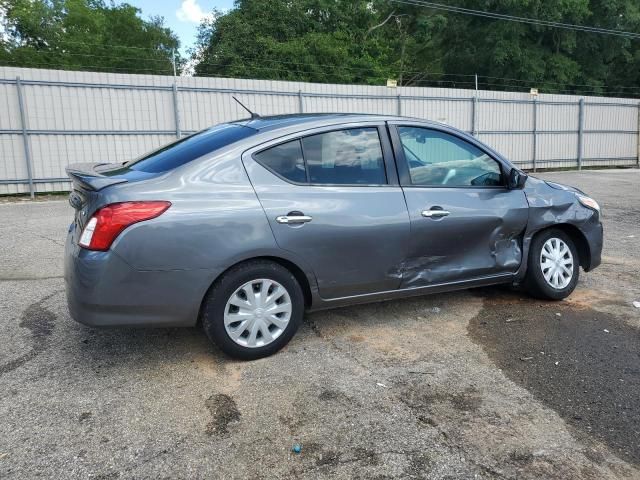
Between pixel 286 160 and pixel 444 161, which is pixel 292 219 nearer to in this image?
pixel 286 160

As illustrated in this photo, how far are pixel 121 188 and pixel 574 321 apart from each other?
3.49m

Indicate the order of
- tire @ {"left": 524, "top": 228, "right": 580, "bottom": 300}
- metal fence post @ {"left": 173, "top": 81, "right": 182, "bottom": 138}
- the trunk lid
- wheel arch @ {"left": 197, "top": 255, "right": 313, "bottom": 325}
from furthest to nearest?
metal fence post @ {"left": 173, "top": 81, "right": 182, "bottom": 138}, tire @ {"left": 524, "top": 228, "right": 580, "bottom": 300}, wheel arch @ {"left": 197, "top": 255, "right": 313, "bottom": 325}, the trunk lid

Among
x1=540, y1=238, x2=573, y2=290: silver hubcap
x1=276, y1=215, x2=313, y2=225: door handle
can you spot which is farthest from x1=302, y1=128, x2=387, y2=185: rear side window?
x1=540, y1=238, x2=573, y2=290: silver hubcap

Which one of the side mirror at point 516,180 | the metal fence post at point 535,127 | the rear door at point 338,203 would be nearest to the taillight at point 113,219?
the rear door at point 338,203

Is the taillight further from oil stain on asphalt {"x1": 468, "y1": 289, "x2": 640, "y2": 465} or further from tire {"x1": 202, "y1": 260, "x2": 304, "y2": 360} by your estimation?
oil stain on asphalt {"x1": 468, "y1": 289, "x2": 640, "y2": 465}

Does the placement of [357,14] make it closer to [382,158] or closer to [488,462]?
[382,158]

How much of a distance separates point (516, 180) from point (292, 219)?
1.99m

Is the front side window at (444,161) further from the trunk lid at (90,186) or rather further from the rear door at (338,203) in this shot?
the trunk lid at (90,186)

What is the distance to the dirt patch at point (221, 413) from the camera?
2.79 metres

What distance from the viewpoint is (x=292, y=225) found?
11.4 ft

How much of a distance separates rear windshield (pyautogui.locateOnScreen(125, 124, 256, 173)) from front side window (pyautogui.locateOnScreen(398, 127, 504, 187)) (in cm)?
123

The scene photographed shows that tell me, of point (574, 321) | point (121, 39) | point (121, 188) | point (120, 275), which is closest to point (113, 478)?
point (120, 275)

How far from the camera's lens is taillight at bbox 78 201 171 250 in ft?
10.2

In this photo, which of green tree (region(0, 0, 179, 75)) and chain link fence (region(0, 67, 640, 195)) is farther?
green tree (region(0, 0, 179, 75))
